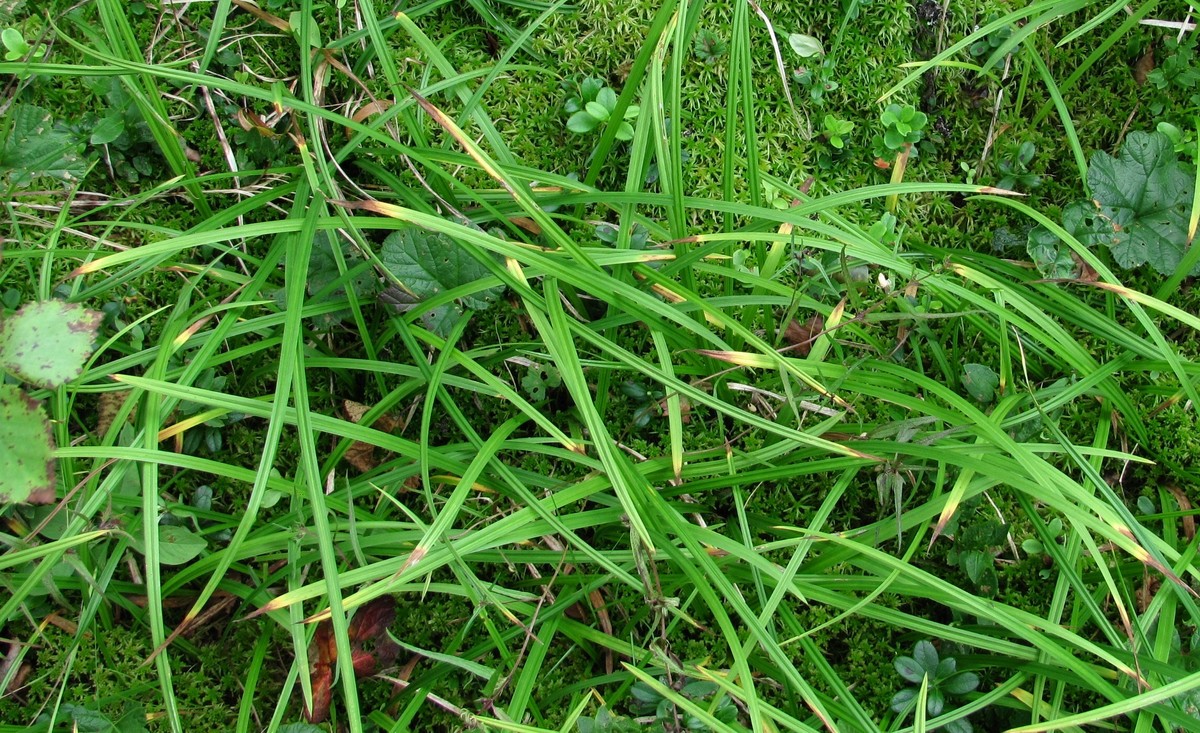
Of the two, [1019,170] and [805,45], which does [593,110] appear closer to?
[805,45]

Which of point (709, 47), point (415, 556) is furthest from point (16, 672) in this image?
point (709, 47)

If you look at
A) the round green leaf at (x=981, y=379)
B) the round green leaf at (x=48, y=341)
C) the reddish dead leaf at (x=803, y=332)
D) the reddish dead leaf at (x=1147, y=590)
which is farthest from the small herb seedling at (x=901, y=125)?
the round green leaf at (x=48, y=341)

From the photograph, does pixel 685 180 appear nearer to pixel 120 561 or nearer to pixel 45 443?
pixel 45 443

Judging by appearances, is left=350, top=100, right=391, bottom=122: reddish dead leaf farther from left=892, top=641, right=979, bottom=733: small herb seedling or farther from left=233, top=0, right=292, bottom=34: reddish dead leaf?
left=892, top=641, right=979, bottom=733: small herb seedling

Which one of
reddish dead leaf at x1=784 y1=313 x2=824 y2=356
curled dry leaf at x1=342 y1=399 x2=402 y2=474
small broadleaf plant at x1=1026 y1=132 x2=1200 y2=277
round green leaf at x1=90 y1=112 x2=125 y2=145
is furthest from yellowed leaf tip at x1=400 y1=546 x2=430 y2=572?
small broadleaf plant at x1=1026 y1=132 x2=1200 y2=277

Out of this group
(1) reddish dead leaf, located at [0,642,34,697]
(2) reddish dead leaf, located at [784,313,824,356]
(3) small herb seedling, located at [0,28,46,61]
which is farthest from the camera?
(2) reddish dead leaf, located at [784,313,824,356]

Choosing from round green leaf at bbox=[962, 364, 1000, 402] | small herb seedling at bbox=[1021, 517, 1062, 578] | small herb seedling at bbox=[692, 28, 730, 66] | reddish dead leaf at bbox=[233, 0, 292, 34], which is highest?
reddish dead leaf at bbox=[233, 0, 292, 34]

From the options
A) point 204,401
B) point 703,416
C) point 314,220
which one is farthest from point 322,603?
point 703,416
